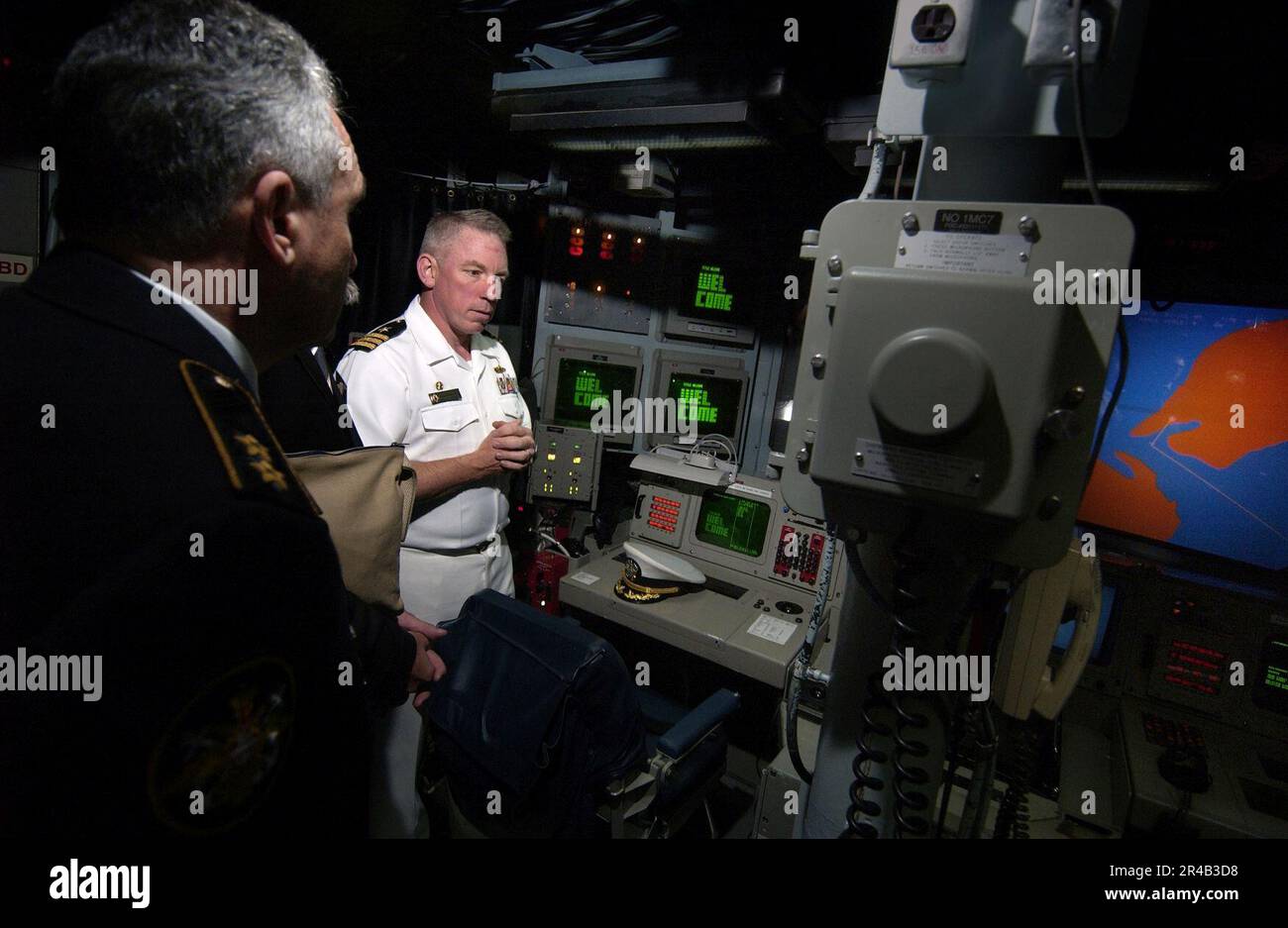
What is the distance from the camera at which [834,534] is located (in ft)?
3.22

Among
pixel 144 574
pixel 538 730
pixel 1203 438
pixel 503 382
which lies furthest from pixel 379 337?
pixel 1203 438

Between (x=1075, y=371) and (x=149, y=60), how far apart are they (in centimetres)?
126

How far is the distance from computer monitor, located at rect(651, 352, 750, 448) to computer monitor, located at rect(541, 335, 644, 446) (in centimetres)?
18

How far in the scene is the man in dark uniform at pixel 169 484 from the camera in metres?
0.59

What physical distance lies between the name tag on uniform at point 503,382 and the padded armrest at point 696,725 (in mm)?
1569

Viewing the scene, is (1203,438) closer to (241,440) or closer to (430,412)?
(430,412)

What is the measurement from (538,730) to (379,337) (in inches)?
67.3

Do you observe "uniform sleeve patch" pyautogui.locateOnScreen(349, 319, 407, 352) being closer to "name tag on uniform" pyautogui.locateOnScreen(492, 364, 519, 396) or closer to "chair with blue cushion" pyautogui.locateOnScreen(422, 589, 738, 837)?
"name tag on uniform" pyautogui.locateOnScreen(492, 364, 519, 396)

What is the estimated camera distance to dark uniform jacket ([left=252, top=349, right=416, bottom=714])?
1.40m

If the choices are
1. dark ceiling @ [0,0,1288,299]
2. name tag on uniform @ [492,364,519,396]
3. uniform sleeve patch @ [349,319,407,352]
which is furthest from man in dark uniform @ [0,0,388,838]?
name tag on uniform @ [492,364,519,396]

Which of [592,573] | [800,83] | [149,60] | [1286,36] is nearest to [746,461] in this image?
[592,573]

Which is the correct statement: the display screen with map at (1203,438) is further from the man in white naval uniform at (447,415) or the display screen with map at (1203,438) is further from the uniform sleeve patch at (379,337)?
the uniform sleeve patch at (379,337)
